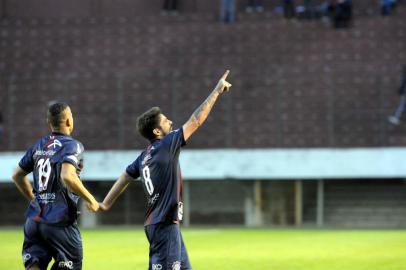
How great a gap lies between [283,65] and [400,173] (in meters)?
6.59

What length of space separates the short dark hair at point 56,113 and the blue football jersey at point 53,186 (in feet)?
0.42

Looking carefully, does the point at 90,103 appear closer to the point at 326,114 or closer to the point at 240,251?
the point at 326,114

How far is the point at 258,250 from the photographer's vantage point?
1723 centimetres

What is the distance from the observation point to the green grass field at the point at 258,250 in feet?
46.5

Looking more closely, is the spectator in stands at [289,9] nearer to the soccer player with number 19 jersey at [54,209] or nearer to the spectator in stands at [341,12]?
the spectator in stands at [341,12]

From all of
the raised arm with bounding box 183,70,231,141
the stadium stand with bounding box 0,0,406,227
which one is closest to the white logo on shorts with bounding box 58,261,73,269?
the raised arm with bounding box 183,70,231,141

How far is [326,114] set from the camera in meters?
28.5

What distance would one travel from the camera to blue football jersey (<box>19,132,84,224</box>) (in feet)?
25.6

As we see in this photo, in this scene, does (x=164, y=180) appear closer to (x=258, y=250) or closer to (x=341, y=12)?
(x=258, y=250)

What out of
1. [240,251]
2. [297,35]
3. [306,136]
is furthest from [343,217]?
[240,251]

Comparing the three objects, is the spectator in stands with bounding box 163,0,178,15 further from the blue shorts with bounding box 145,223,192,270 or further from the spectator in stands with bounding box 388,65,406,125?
the blue shorts with bounding box 145,223,192,270

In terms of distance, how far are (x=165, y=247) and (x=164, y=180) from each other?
56cm

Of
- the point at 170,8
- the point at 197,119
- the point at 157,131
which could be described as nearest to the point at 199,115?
the point at 197,119

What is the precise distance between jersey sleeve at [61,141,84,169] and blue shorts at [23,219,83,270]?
58 cm
